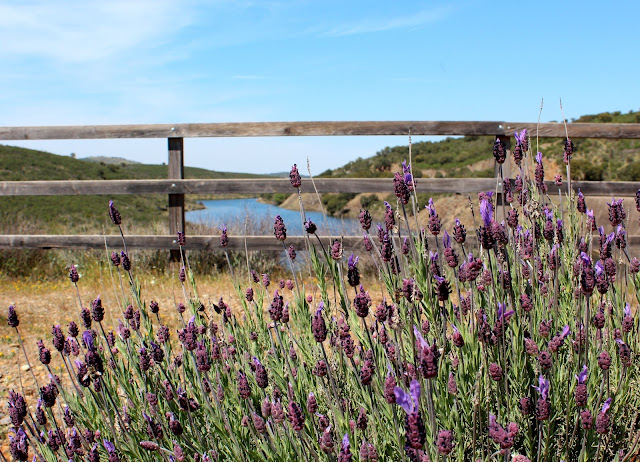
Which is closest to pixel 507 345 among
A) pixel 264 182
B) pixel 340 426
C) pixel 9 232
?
pixel 340 426

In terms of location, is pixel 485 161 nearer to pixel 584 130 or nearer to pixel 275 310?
pixel 584 130

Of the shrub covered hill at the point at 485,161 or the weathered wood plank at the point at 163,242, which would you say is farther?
the shrub covered hill at the point at 485,161

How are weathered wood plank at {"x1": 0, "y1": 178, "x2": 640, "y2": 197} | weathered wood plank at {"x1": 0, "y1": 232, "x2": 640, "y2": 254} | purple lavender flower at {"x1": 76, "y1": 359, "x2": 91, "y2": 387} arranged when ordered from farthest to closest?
weathered wood plank at {"x1": 0, "y1": 178, "x2": 640, "y2": 197}, weathered wood plank at {"x1": 0, "y1": 232, "x2": 640, "y2": 254}, purple lavender flower at {"x1": 76, "y1": 359, "x2": 91, "y2": 387}

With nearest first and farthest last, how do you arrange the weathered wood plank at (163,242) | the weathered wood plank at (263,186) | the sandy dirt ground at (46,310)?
the sandy dirt ground at (46,310) < the weathered wood plank at (163,242) < the weathered wood plank at (263,186)

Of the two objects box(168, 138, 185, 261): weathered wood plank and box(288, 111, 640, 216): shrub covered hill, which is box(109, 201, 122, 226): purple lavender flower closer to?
box(168, 138, 185, 261): weathered wood plank

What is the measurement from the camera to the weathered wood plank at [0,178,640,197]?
16.4 feet

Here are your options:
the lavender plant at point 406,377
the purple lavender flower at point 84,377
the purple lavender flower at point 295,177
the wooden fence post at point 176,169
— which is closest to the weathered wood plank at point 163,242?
the wooden fence post at point 176,169

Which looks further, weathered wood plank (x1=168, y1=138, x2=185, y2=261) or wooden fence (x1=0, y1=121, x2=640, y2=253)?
weathered wood plank (x1=168, y1=138, x2=185, y2=261)

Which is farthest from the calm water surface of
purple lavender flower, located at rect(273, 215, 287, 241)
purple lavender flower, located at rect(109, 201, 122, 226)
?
purple lavender flower, located at rect(273, 215, 287, 241)

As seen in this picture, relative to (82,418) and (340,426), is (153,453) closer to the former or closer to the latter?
(82,418)

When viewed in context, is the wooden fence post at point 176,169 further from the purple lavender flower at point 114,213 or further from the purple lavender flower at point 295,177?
the purple lavender flower at point 295,177

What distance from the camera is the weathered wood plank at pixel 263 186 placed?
5.01 metres

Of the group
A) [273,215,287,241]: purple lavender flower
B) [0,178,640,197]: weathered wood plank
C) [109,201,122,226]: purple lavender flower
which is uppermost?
[0,178,640,197]: weathered wood plank

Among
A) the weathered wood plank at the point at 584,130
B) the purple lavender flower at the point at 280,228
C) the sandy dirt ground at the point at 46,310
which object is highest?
the weathered wood plank at the point at 584,130
